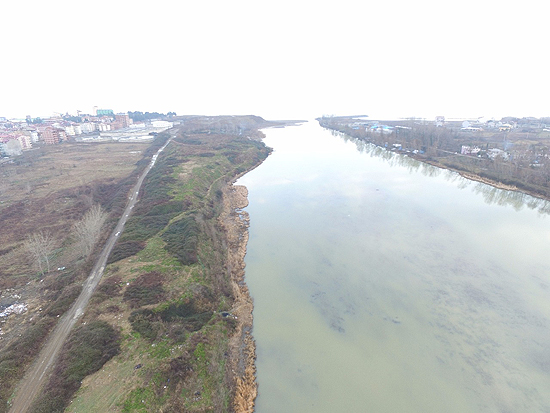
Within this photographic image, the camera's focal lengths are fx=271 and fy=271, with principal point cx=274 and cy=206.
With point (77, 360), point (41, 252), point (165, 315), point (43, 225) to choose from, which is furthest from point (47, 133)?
point (77, 360)

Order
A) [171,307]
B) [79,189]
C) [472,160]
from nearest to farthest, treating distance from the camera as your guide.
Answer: [171,307] < [79,189] < [472,160]

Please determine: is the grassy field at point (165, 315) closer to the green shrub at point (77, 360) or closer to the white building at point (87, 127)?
the green shrub at point (77, 360)

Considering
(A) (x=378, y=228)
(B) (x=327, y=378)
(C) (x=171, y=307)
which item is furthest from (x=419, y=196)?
(C) (x=171, y=307)

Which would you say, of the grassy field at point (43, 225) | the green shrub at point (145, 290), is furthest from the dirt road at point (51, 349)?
the green shrub at point (145, 290)

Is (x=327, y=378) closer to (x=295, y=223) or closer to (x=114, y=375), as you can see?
(x=114, y=375)

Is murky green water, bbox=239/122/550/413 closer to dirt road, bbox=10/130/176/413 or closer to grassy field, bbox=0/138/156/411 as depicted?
dirt road, bbox=10/130/176/413

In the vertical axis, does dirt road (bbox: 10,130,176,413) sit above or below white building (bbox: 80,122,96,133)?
below

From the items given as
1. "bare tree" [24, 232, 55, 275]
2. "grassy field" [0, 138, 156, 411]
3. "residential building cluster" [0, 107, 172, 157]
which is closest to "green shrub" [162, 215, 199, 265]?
"grassy field" [0, 138, 156, 411]
